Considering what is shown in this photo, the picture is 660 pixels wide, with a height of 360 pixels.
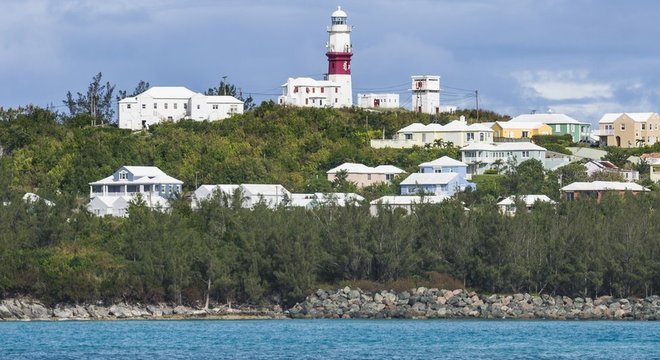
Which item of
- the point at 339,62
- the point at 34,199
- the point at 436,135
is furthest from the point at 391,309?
the point at 339,62

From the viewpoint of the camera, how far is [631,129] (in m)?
105

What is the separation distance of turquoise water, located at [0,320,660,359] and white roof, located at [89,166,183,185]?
21963 mm

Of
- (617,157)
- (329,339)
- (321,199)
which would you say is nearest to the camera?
(329,339)

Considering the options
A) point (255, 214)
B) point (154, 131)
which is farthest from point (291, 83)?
point (255, 214)

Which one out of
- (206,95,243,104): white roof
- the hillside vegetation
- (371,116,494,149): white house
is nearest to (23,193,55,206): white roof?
Result: the hillside vegetation

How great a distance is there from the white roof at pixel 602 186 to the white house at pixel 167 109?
906 inches

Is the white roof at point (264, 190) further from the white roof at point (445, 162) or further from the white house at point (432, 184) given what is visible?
the white roof at point (445, 162)

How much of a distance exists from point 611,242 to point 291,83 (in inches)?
1491

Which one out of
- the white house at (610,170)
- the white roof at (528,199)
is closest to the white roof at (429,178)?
the white roof at (528,199)

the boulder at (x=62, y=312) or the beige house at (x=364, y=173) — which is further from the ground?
the beige house at (x=364, y=173)

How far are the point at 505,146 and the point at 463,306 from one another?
31143 millimetres

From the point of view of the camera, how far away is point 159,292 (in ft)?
202

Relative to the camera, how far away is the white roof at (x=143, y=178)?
80.5 meters

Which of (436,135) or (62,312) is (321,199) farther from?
(62,312)
